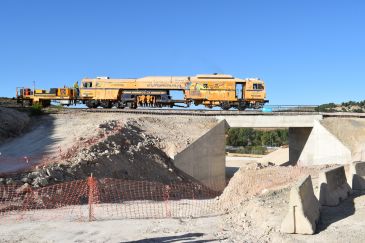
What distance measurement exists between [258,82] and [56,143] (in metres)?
16.4

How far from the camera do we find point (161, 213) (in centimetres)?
1514

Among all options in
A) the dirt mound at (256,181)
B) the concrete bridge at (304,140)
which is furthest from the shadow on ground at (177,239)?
the concrete bridge at (304,140)

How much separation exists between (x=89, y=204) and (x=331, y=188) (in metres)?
6.79

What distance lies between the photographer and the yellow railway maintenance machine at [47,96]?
36.1m

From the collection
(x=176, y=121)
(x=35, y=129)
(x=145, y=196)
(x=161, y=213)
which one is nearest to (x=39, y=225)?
(x=161, y=213)

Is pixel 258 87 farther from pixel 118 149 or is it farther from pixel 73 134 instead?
pixel 73 134

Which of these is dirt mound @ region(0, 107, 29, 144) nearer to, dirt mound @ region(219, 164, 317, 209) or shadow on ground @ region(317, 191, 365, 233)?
dirt mound @ region(219, 164, 317, 209)

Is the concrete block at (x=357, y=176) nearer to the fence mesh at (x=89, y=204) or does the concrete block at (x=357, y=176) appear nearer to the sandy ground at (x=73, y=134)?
the fence mesh at (x=89, y=204)

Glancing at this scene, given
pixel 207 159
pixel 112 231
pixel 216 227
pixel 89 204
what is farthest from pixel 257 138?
pixel 112 231

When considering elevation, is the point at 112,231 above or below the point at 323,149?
below

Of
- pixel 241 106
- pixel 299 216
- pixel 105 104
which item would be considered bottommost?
pixel 299 216

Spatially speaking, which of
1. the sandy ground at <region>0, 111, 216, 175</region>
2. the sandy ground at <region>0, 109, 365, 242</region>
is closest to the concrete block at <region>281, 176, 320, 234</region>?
the sandy ground at <region>0, 109, 365, 242</region>

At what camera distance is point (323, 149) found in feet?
103

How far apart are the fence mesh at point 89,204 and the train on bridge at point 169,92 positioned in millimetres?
15435
